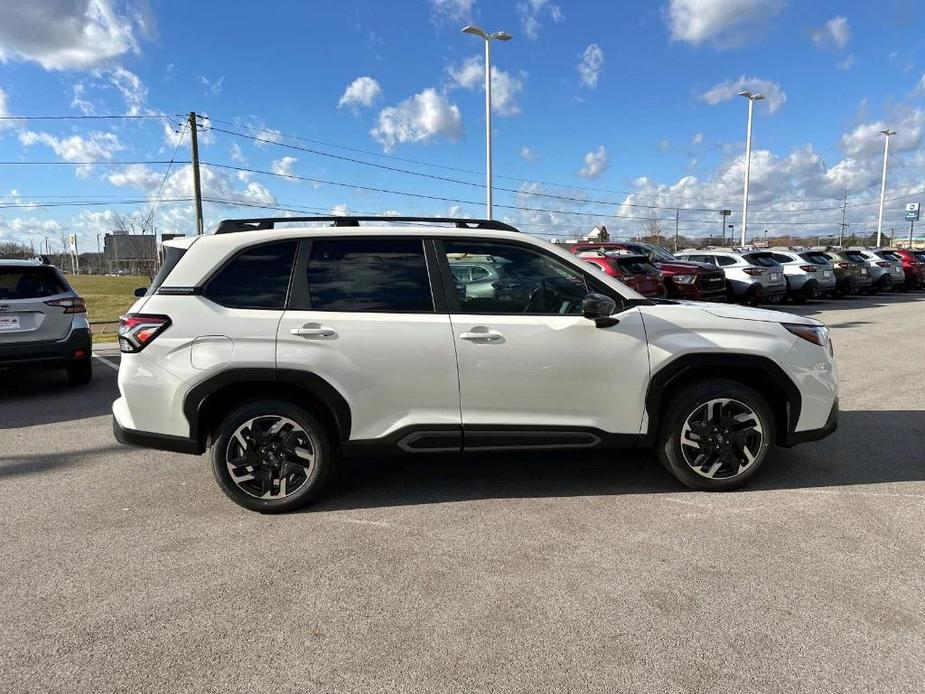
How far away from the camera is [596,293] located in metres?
3.94

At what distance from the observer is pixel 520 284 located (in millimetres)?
4039

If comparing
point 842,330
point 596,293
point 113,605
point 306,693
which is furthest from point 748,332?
point 842,330

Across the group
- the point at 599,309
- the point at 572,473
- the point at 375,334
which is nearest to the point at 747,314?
the point at 599,309

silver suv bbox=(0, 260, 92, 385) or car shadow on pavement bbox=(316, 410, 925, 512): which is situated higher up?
silver suv bbox=(0, 260, 92, 385)

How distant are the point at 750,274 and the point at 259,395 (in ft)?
53.3

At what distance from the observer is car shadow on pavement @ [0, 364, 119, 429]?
21.2 ft

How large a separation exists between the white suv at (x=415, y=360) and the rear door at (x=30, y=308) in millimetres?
4219

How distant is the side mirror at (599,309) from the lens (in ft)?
12.4

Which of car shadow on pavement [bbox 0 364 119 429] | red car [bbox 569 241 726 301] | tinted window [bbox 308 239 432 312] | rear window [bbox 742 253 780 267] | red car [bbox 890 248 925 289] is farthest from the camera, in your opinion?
red car [bbox 890 248 925 289]

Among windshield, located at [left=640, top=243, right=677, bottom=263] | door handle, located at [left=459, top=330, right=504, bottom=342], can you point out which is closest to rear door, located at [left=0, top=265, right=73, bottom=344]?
door handle, located at [left=459, top=330, right=504, bottom=342]

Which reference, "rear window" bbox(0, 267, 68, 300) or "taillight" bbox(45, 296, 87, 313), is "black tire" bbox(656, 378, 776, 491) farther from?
"rear window" bbox(0, 267, 68, 300)

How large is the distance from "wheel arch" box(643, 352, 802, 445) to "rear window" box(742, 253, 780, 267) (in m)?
15.0

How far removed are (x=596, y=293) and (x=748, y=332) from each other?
103 cm

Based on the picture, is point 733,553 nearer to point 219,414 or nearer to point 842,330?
point 219,414
